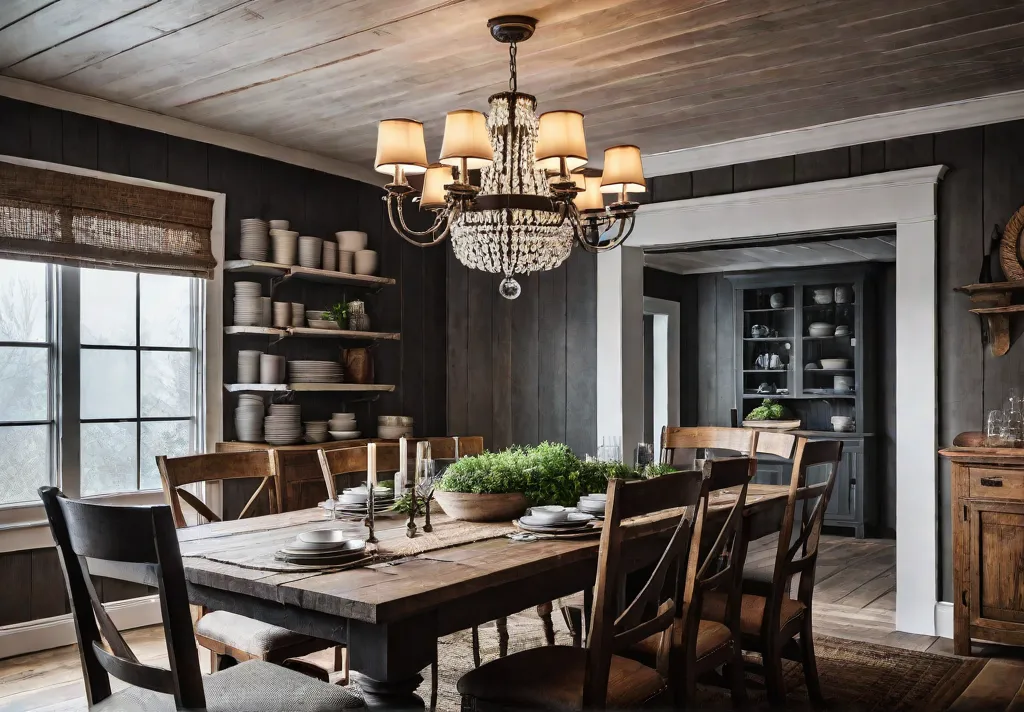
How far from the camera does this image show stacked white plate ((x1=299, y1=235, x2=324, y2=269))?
15.1ft

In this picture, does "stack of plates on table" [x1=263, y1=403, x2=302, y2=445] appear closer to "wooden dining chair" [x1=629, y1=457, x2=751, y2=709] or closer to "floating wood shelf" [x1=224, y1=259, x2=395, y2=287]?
"floating wood shelf" [x1=224, y1=259, x2=395, y2=287]

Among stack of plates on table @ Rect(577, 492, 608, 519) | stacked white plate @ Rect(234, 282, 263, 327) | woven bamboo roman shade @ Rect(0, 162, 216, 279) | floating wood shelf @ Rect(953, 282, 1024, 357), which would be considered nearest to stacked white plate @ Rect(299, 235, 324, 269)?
stacked white plate @ Rect(234, 282, 263, 327)

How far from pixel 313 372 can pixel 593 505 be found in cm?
246

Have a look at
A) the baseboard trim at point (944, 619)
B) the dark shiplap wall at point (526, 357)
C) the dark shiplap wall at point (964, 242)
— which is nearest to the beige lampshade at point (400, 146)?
the dark shiplap wall at point (526, 357)

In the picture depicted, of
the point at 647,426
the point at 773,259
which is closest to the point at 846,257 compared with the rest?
the point at 773,259

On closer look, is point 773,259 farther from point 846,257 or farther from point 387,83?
point 387,83

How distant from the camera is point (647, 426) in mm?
7957

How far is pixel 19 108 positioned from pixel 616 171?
8.57 ft

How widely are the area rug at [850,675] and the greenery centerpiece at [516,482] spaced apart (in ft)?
2.74

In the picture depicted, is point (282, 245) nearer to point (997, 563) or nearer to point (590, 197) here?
point (590, 197)

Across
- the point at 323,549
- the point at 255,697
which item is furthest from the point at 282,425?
the point at 255,697

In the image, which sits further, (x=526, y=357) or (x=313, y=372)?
(x=526, y=357)

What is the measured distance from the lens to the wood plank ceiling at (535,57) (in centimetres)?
292

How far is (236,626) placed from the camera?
98.4 inches
